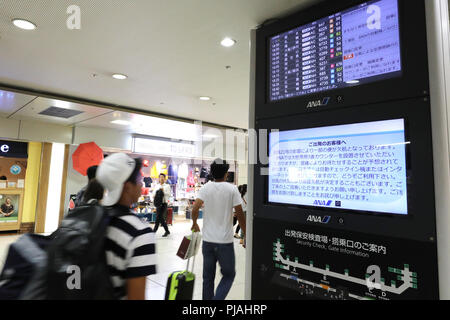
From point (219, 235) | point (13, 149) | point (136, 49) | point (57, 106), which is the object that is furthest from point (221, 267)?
point (13, 149)

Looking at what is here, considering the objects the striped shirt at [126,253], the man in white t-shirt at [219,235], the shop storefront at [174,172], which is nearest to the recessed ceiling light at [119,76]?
the man in white t-shirt at [219,235]

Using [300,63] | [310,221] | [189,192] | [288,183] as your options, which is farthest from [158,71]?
[189,192]

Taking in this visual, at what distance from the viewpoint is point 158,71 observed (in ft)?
12.8

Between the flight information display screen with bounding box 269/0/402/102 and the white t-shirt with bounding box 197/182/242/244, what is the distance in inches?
53.5

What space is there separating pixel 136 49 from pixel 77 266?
281cm

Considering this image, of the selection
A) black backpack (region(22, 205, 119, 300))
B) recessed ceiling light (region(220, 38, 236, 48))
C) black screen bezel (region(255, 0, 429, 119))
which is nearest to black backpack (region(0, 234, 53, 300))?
black backpack (region(22, 205, 119, 300))

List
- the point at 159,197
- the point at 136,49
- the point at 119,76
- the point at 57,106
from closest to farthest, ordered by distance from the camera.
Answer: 1. the point at 136,49
2. the point at 119,76
3. the point at 57,106
4. the point at 159,197

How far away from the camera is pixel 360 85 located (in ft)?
4.97

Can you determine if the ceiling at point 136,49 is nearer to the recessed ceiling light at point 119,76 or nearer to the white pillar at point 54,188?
the recessed ceiling light at point 119,76

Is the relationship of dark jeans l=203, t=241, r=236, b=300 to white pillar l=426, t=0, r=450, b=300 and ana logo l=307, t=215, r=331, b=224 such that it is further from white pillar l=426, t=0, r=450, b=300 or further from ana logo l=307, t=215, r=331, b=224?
white pillar l=426, t=0, r=450, b=300

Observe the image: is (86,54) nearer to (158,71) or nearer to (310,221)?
(158,71)

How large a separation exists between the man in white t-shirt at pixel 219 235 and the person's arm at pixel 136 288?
1786 millimetres

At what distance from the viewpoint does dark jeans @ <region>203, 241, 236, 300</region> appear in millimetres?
2844

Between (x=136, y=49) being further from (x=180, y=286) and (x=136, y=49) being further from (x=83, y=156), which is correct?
(x=83, y=156)
